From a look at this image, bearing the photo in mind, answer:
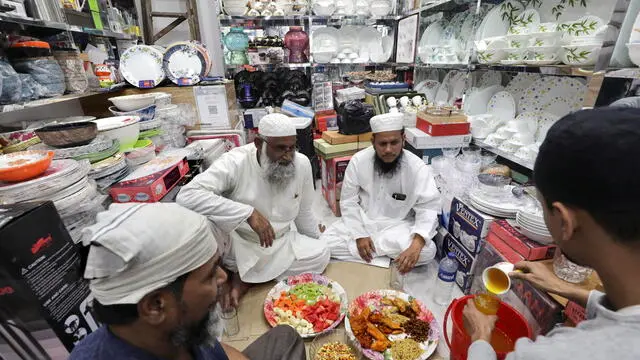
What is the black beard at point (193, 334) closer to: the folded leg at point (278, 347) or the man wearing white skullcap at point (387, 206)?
the folded leg at point (278, 347)

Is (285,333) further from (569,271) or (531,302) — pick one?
(569,271)

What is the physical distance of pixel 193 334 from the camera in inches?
33.3

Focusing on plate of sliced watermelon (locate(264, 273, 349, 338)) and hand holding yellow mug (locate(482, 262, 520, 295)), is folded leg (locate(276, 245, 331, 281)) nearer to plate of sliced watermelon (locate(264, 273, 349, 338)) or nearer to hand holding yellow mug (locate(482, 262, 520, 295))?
plate of sliced watermelon (locate(264, 273, 349, 338))

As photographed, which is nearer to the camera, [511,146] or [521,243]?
[521,243]


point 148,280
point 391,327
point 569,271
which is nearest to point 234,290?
point 391,327

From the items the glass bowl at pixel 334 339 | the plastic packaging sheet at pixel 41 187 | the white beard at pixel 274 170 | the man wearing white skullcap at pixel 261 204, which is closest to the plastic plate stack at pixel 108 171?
the plastic packaging sheet at pixel 41 187

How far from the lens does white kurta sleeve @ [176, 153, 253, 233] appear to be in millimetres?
1756

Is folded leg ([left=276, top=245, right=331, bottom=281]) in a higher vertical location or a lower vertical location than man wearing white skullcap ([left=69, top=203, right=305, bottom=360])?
lower

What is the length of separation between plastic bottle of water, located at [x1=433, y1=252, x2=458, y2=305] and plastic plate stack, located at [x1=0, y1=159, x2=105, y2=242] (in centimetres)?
198

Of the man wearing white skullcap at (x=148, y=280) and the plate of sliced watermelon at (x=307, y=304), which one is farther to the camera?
the plate of sliced watermelon at (x=307, y=304)

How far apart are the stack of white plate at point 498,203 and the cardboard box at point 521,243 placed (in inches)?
2.3

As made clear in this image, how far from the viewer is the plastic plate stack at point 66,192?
1.15 meters

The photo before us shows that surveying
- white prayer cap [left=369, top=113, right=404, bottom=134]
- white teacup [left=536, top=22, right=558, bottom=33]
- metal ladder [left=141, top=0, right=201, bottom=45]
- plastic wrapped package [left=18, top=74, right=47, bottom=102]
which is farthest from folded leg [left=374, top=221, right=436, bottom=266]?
metal ladder [left=141, top=0, right=201, bottom=45]

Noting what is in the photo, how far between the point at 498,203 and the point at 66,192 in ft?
7.27
